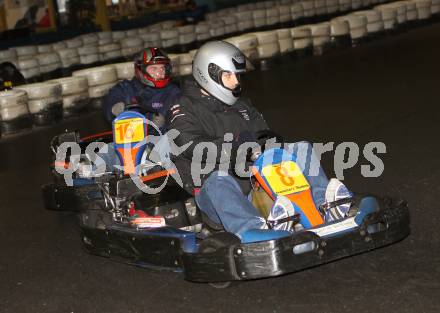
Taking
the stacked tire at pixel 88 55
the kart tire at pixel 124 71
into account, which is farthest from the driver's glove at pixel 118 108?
the stacked tire at pixel 88 55

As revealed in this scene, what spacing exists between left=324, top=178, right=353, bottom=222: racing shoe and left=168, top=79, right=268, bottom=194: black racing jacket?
49 centimetres

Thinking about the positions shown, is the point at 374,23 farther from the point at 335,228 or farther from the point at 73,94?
the point at 335,228

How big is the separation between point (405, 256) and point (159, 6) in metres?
17.0

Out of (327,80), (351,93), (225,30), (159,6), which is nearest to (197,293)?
(351,93)

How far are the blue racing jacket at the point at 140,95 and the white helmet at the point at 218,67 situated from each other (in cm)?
169

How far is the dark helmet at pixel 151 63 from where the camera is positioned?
6.15 metres

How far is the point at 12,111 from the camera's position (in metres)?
9.06

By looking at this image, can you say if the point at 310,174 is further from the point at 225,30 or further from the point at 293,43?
the point at 225,30

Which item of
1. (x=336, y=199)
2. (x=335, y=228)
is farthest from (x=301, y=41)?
(x=335, y=228)

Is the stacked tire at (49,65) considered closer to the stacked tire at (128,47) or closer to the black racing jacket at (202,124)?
the stacked tire at (128,47)

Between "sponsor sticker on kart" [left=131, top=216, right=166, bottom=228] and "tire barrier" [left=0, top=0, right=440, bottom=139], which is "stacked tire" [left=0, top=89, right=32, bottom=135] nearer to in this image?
"tire barrier" [left=0, top=0, right=440, bottom=139]

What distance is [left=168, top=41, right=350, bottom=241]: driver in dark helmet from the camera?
3.89 metres

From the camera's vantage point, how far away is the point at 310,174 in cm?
406

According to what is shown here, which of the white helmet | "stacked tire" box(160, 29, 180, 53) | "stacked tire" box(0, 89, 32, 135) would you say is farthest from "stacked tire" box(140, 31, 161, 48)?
the white helmet
